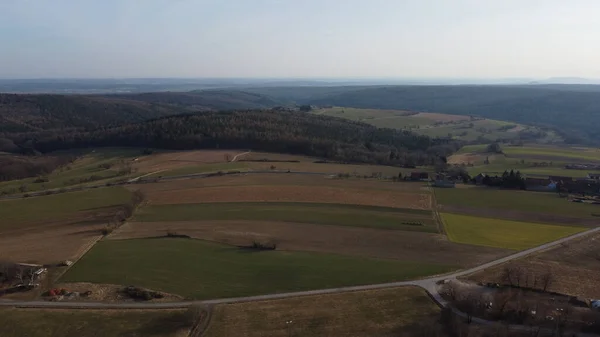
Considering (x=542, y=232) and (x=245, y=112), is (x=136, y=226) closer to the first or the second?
(x=542, y=232)

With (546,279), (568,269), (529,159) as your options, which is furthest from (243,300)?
(529,159)

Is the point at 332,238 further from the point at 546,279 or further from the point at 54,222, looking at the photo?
the point at 54,222

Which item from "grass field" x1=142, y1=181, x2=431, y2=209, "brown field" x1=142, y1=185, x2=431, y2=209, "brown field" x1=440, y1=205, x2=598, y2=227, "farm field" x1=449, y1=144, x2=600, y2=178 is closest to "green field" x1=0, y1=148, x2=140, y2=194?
"grass field" x1=142, y1=181, x2=431, y2=209

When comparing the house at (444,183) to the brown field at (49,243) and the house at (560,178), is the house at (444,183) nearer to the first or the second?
the house at (560,178)

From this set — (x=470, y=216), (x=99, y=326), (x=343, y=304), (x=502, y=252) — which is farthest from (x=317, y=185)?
(x=99, y=326)

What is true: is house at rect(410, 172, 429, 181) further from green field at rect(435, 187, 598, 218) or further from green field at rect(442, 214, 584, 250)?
green field at rect(442, 214, 584, 250)
